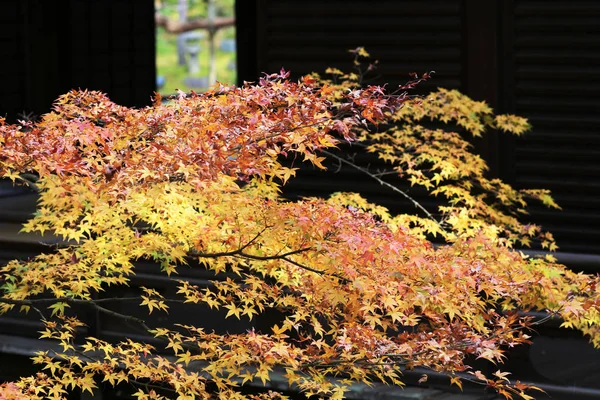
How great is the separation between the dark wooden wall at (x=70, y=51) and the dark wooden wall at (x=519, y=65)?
192 inches

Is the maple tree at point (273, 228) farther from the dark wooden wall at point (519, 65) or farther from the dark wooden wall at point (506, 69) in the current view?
the dark wooden wall at point (519, 65)

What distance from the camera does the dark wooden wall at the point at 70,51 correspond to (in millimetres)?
11969

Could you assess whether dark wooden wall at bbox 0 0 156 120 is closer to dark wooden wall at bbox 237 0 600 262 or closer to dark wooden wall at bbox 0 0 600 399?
dark wooden wall at bbox 0 0 600 399

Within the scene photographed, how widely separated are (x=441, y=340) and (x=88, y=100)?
210cm

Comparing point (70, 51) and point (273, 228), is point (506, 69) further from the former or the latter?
point (70, 51)

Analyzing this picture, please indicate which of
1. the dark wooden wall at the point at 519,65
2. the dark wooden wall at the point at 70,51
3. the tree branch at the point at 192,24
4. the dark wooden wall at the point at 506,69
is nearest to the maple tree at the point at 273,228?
the dark wooden wall at the point at 506,69

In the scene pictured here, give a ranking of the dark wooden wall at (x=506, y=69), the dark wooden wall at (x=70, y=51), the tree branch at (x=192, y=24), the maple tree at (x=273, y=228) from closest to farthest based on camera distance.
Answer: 1. the maple tree at (x=273, y=228)
2. the dark wooden wall at (x=506, y=69)
3. the dark wooden wall at (x=70, y=51)
4. the tree branch at (x=192, y=24)

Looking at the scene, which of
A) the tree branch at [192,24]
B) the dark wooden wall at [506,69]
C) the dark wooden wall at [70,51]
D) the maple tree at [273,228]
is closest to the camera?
the maple tree at [273,228]

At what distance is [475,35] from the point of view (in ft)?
26.7

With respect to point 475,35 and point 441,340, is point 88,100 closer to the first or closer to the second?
point 441,340

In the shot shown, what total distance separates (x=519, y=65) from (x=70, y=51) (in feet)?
21.6

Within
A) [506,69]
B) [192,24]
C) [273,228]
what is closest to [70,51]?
[506,69]

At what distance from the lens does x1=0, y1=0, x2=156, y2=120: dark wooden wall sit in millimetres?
11969

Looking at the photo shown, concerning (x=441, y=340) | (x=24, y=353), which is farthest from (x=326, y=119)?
(x=24, y=353)
